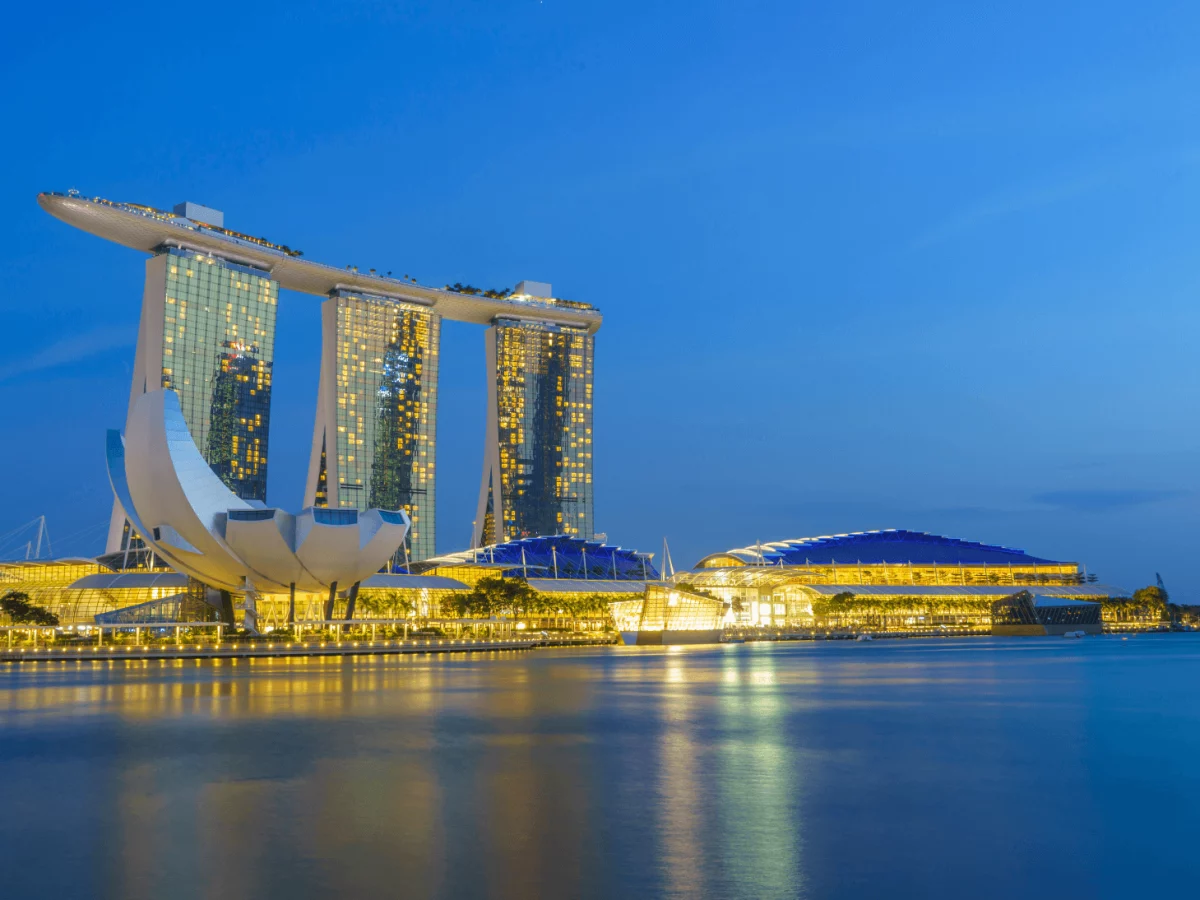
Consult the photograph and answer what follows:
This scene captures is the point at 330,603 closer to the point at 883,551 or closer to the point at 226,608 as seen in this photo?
the point at 226,608

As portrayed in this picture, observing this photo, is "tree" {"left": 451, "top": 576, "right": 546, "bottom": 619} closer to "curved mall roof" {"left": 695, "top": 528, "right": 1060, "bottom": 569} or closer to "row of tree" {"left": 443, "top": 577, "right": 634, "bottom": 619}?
"row of tree" {"left": 443, "top": 577, "right": 634, "bottom": 619}

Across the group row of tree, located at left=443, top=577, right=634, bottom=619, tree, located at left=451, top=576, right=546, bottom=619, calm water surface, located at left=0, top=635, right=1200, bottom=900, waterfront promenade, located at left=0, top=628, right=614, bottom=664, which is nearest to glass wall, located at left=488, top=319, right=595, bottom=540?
row of tree, located at left=443, top=577, right=634, bottom=619

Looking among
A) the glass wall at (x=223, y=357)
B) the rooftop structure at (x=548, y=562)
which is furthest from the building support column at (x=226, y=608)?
the glass wall at (x=223, y=357)

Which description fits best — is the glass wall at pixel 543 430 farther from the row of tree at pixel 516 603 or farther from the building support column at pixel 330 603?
the building support column at pixel 330 603

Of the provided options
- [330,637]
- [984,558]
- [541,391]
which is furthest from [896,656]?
[541,391]

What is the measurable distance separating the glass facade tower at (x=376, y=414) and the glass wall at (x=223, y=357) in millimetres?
10683

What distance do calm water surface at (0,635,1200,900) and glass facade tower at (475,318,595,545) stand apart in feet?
436

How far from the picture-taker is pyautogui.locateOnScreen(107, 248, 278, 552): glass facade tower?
13750 cm

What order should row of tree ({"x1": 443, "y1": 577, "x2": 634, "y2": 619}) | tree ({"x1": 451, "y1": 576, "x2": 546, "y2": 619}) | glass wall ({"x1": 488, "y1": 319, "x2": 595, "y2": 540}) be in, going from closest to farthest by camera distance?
1. tree ({"x1": 451, "y1": 576, "x2": 546, "y2": 619})
2. row of tree ({"x1": 443, "y1": 577, "x2": 634, "y2": 619})
3. glass wall ({"x1": 488, "y1": 319, "x2": 595, "y2": 540})

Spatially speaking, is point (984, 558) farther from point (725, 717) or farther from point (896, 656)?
point (725, 717)

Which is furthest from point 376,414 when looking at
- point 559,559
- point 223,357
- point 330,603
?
point 330,603

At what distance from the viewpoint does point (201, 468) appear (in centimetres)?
7269

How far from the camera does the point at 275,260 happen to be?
493 ft

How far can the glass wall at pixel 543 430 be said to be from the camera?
564 ft
